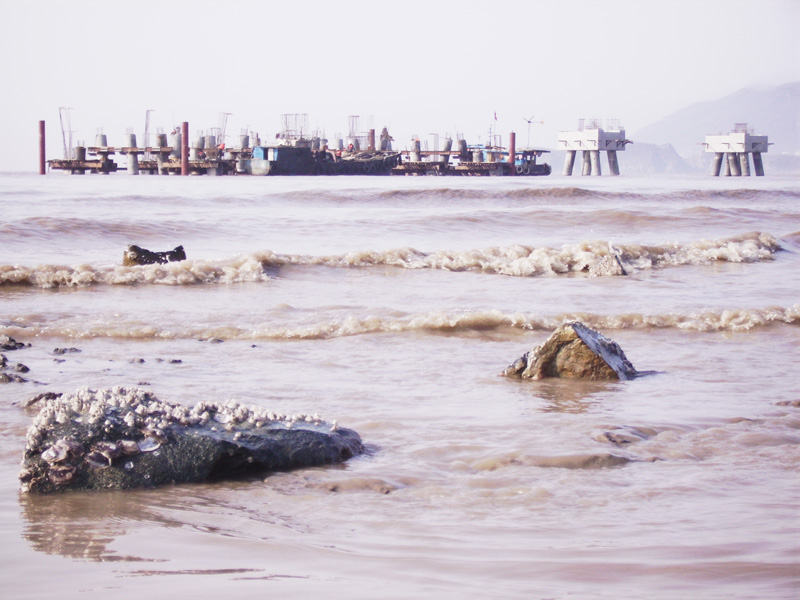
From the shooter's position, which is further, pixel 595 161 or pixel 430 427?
pixel 595 161

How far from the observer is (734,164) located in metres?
86.7

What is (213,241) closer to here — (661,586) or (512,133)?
(661,586)

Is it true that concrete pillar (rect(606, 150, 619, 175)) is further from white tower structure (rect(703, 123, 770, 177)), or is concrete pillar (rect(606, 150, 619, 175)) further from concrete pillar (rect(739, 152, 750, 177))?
concrete pillar (rect(739, 152, 750, 177))

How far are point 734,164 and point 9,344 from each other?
89.1 meters

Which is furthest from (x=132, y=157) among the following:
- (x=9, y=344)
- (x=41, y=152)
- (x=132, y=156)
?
(x=9, y=344)

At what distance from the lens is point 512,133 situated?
7744 cm

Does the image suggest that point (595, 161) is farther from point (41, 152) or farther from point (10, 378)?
point (10, 378)

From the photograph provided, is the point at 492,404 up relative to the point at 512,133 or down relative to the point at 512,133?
down

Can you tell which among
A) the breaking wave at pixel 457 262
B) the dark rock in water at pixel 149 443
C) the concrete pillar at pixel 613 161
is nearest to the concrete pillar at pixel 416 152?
the concrete pillar at pixel 613 161

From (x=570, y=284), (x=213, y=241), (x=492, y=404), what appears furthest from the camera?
(x=213, y=241)

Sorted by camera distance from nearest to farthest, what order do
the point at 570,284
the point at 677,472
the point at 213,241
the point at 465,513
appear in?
1. the point at 465,513
2. the point at 677,472
3. the point at 570,284
4. the point at 213,241

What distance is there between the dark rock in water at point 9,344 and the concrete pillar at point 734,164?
8719 centimetres

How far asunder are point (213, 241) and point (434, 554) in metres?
13.5

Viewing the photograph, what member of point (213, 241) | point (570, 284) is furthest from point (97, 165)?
point (570, 284)
